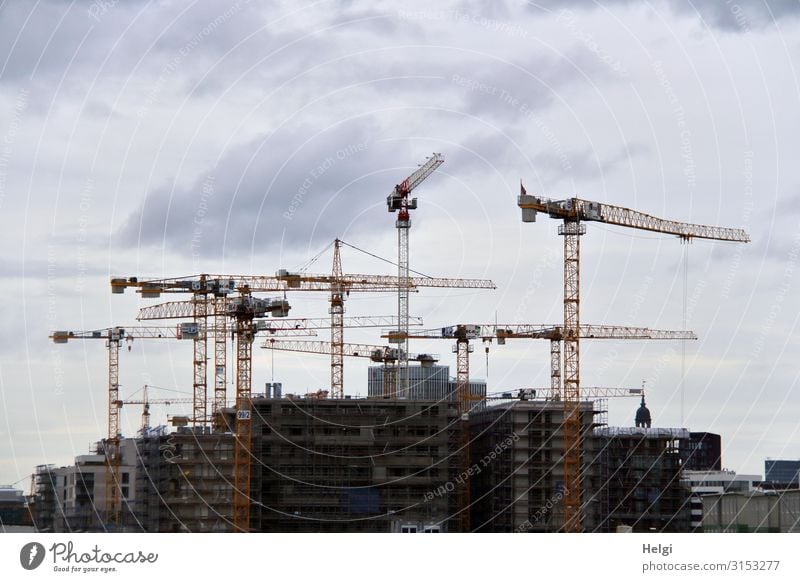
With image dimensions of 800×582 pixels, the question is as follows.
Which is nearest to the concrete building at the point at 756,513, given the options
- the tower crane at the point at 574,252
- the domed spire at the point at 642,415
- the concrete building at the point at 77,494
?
the tower crane at the point at 574,252

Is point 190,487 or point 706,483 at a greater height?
point 190,487

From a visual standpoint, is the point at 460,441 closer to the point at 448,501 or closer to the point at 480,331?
the point at 448,501

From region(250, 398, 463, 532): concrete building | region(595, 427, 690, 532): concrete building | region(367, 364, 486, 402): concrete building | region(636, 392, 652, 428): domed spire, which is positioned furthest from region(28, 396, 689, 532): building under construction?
region(636, 392, 652, 428): domed spire

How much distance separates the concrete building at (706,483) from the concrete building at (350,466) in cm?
3375

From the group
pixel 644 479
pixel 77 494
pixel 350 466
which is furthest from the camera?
pixel 644 479

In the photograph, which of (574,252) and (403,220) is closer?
(574,252)

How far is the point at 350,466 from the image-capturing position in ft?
399

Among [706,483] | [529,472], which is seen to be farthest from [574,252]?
[706,483]

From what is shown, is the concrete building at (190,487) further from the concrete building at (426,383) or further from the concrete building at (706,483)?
the concrete building at (706,483)

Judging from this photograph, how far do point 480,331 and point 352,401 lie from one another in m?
30.2

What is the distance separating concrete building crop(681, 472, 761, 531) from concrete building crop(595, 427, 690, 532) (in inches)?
148

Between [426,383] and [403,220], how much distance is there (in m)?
17.4

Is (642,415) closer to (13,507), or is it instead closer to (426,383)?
(426,383)

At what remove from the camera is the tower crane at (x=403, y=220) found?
527ft
